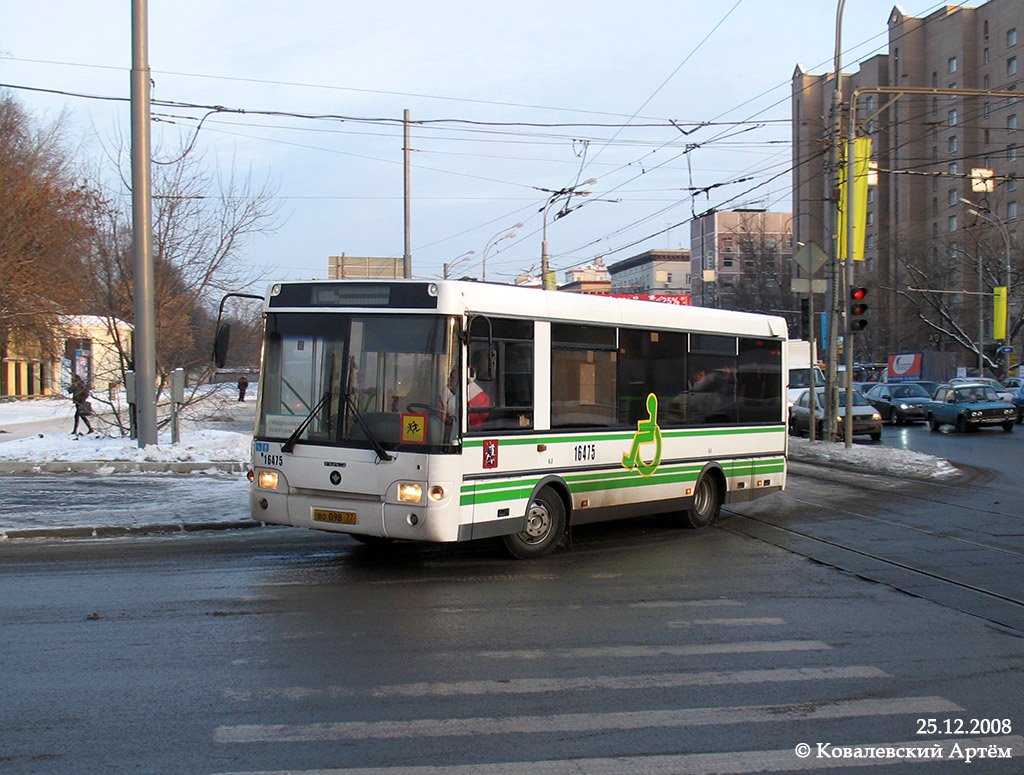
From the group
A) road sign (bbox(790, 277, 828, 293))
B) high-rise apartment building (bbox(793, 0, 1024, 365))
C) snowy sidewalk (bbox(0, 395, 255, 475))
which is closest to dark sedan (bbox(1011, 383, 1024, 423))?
road sign (bbox(790, 277, 828, 293))

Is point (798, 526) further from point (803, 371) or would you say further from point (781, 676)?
point (803, 371)

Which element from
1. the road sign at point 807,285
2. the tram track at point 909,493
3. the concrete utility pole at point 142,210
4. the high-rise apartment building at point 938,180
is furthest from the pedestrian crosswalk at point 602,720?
the high-rise apartment building at point 938,180

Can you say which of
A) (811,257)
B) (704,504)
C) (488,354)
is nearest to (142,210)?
(488,354)

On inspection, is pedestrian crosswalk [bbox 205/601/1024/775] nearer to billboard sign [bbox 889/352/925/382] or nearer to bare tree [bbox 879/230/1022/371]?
bare tree [bbox 879/230/1022/371]

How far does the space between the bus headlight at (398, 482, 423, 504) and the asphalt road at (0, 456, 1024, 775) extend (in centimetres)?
75

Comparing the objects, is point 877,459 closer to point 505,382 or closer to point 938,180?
point 505,382

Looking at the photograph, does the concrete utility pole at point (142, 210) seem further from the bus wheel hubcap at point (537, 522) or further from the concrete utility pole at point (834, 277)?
the concrete utility pole at point (834, 277)

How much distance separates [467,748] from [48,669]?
281 cm

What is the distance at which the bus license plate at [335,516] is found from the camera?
27.9 ft

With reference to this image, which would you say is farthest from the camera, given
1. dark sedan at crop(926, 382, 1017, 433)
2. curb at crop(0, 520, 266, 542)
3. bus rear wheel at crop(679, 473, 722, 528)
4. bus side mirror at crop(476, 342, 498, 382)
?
dark sedan at crop(926, 382, 1017, 433)

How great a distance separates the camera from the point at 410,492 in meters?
8.29

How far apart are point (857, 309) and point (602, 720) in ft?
58.5

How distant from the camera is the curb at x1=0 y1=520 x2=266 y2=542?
1067 cm

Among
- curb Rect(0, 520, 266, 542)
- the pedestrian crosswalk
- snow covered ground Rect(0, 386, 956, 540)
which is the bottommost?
the pedestrian crosswalk
